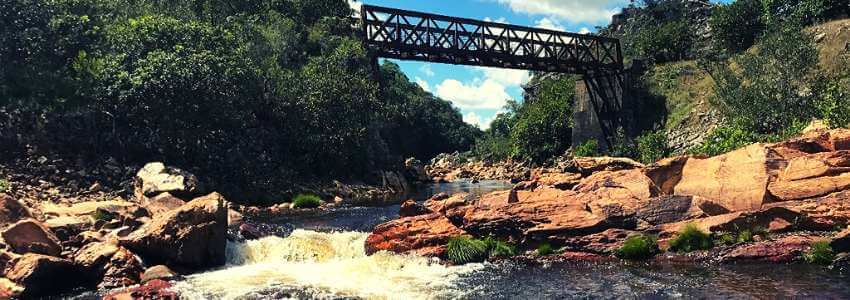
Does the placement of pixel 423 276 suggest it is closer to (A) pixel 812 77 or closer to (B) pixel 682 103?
(A) pixel 812 77

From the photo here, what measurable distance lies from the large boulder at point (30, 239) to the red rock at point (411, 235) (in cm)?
1225

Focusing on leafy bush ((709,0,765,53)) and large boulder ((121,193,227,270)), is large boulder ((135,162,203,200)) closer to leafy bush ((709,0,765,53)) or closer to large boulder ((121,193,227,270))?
large boulder ((121,193,227,270))

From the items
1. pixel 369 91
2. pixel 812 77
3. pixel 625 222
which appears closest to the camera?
pixel 625 222

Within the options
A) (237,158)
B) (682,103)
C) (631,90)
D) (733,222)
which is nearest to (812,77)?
(682,103)

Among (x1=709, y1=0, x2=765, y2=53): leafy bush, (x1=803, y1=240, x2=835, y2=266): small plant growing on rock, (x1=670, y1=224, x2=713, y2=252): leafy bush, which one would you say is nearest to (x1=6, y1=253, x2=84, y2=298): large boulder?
(x1=670, y1=224, x2=713, y2=252): leafy bush

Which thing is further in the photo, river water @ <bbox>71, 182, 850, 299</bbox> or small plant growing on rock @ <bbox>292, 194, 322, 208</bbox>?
small plant growing on rock @ <bbox>292, 194, 322, 208</bbox>

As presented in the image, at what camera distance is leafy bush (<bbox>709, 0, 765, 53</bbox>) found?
203 ft

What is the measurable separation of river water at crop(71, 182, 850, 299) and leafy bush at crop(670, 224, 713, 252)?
5.46 feet

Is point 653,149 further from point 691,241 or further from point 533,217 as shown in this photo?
point 691,241

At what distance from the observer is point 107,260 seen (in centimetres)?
2122

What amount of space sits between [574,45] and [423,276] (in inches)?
1927

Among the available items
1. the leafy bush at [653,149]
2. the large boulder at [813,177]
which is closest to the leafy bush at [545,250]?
the large boulder at [813,177]

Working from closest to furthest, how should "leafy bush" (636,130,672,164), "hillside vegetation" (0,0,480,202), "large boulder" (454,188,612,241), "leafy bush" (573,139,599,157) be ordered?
"large boulder" (454,188,612,241), "hillside vegetation" (0,0,480,202), "leafy bush" (636,130,672,164), "leafy bush" (573,139,599,157)

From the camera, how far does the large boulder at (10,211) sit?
22.6m
